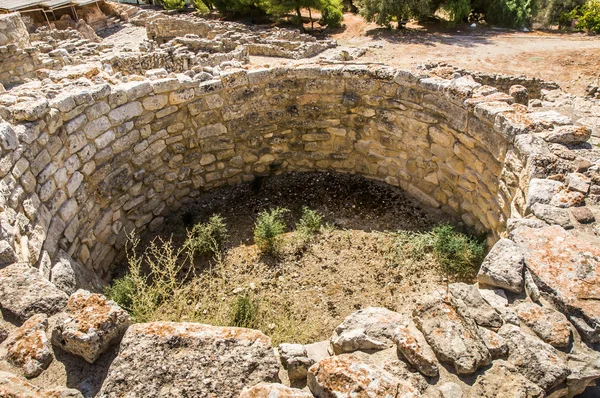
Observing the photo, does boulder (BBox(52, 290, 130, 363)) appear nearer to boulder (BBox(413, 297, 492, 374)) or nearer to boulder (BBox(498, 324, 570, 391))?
boulder (BBox(413, 297, 492, 374))

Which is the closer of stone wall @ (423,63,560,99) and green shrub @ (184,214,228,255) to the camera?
green shrub @ (184,214,228,255)

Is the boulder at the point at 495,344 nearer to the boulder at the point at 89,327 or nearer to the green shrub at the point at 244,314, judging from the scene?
the boulder at the point at 89,327

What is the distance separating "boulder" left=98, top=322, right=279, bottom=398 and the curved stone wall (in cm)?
174

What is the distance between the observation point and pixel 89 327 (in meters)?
2.57

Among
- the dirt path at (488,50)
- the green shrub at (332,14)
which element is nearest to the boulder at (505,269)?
the dirt path at (488,50)

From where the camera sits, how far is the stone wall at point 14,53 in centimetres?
1096

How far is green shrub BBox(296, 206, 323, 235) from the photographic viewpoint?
595cm

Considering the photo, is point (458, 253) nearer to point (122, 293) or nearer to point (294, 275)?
point (294, 275)

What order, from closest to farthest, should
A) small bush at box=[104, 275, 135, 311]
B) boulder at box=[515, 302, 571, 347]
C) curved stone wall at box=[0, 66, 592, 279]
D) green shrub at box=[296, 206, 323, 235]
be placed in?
boulder at box=[515, 302, 571, 347], curved stone wall at box=[0, 66, 592, 279], small bush at box=[104, 275, 135, 311], green shrub at box=[296, 206, 323, 235]

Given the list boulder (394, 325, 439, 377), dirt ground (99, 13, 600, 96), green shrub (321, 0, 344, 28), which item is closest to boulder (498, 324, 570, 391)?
boulder (394, 325, 439, 377)

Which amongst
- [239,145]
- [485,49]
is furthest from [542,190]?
[485,49]

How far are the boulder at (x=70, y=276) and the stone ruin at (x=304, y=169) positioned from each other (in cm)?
2

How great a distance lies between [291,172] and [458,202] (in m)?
2.72

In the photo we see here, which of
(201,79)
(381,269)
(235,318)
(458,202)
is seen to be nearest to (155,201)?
(201,79)
